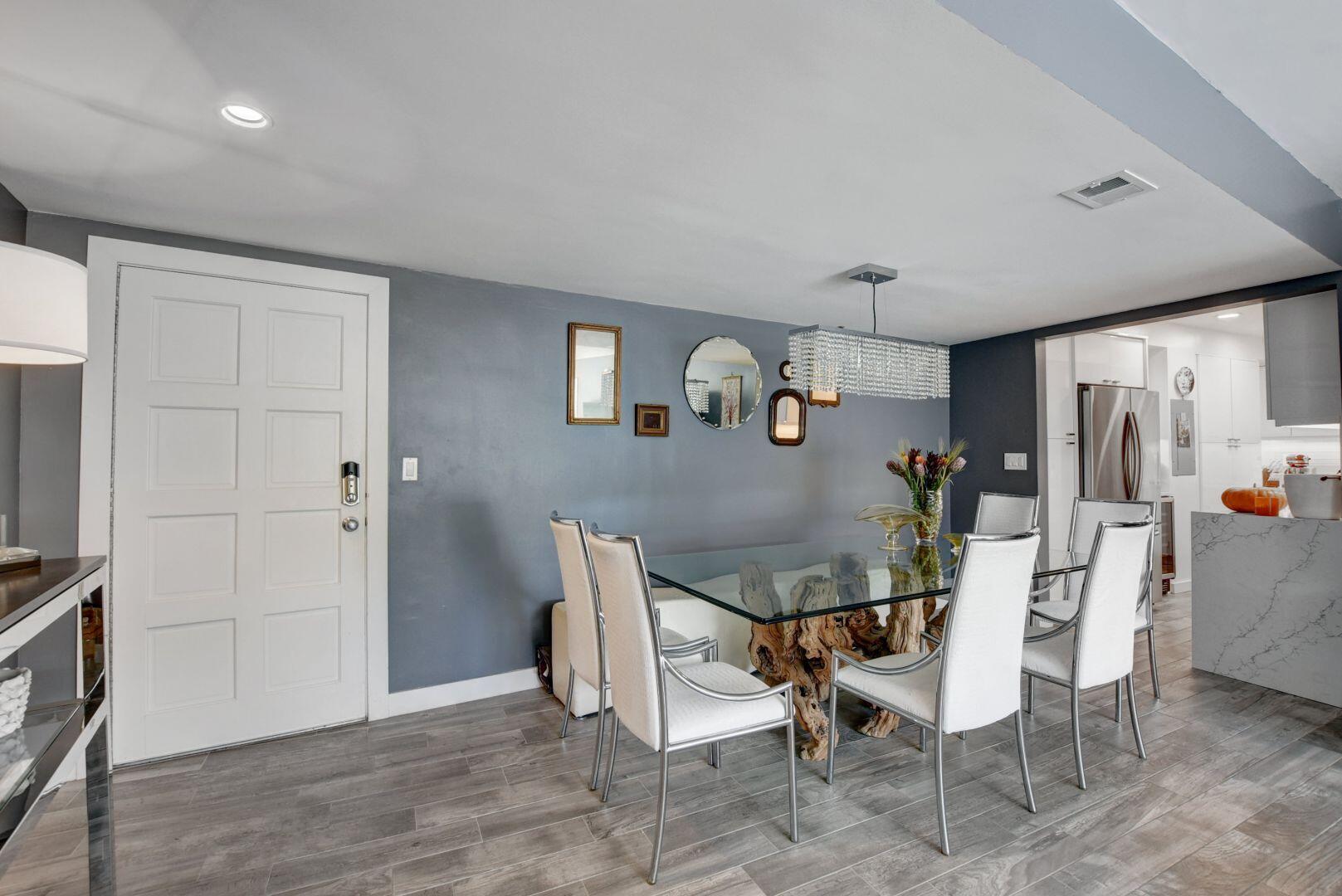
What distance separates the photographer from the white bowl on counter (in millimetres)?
3135

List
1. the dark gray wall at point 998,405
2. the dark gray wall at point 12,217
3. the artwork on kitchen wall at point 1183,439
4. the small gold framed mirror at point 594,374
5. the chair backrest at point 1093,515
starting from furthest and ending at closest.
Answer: the artwork on kitchen wall at point 1183,439, the dark gray wall at point 998,405, the small gold framed mirror at point 594,374, the chair backrest at point 1093,515, the dark gray wall at point 12,217

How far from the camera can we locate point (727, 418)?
13.5 ft

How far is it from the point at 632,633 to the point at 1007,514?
2.70 meters

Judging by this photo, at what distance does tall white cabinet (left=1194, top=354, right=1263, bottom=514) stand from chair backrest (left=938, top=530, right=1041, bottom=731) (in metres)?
4.84

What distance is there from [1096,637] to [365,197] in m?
3.19

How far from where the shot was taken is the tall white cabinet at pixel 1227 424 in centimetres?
546

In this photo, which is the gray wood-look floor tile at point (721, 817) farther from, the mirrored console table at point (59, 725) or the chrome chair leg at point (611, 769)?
the mirrored console table at point (59, 725)

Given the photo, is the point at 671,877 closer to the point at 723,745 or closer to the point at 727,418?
the point at 723,745

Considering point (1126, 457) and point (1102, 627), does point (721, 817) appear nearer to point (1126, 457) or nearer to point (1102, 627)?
point (1102, 627)

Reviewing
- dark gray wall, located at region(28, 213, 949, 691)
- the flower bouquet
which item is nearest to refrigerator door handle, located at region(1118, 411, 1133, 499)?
the flower bouquet

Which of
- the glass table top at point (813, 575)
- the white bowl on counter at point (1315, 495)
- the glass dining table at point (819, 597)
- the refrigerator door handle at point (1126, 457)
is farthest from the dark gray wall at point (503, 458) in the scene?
the refrigerator door handle at point (1126, 457)

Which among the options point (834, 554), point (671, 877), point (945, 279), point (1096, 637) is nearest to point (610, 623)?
point (671, 877)

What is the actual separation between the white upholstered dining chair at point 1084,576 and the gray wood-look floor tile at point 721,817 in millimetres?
210

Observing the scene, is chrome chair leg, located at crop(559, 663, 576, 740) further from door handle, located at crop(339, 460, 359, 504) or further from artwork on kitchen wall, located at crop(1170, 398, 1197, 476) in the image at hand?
artwork on kitchen wall, located at crop(1170, 398, 1197, 476)
